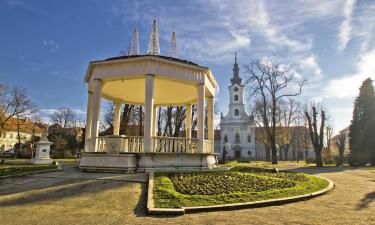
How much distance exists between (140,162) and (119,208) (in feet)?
17.3

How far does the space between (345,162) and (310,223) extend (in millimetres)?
41678

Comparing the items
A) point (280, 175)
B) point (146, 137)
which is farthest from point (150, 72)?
point (280, 175)

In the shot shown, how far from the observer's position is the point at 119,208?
6.61 meters

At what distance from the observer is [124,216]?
5996mm

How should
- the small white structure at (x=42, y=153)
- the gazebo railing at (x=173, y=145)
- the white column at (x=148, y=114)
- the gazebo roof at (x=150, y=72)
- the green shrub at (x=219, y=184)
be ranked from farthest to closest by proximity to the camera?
the small white structure at (x=42, y=153) < the gazebo roof at (x=150, y=72) < the gazebo railing at (x=173, y=145) < the white column at (x=148, y=114) < the green shrub at (x=219, y=184)

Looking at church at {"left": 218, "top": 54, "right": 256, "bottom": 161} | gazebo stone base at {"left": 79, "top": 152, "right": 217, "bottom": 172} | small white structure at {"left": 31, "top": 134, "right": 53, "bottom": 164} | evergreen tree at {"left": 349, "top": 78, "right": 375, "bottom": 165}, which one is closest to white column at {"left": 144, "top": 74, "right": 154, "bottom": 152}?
gazebo stone base at {"left": 79, "top": 152, "right": 217, "bottom": 172}

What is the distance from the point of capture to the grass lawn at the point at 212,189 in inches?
282

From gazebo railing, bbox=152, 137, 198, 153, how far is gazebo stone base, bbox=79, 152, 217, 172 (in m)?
0.63

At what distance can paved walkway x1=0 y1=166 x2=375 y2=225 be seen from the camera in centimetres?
576

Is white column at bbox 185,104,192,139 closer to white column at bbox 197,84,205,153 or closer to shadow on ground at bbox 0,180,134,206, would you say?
white column at bbox 197,84,205,153

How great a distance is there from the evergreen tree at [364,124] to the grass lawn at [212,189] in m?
35.3

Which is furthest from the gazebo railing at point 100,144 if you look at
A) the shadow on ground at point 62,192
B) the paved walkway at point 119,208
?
the shadow on ground at point 62,192

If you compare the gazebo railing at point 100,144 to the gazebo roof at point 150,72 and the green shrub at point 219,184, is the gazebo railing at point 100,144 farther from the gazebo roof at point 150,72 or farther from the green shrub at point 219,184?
the green shrub at point 219,184

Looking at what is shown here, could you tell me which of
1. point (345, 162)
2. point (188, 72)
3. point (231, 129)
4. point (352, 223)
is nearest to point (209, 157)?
point (188, 72)
